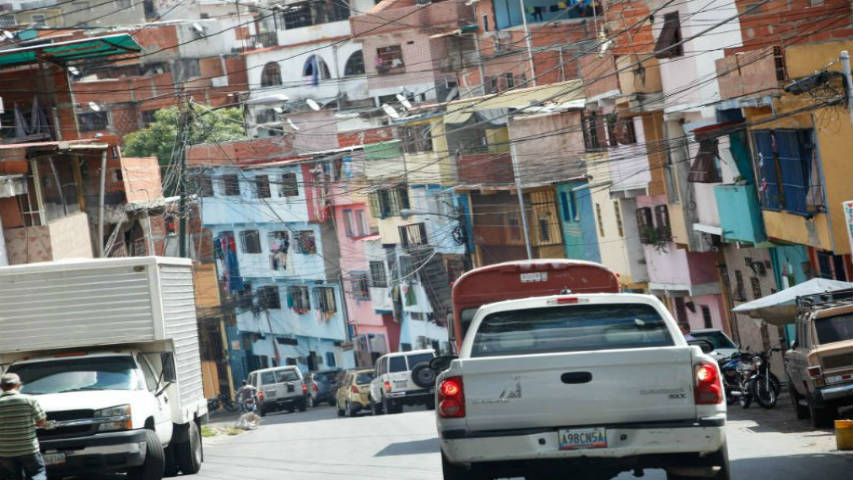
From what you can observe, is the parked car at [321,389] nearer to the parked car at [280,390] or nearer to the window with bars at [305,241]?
the parked car at [280,390]

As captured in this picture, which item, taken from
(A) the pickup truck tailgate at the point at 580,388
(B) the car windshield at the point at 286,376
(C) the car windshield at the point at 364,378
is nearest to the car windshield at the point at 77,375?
(A) the pickup truck tailgate at the point at 580,388

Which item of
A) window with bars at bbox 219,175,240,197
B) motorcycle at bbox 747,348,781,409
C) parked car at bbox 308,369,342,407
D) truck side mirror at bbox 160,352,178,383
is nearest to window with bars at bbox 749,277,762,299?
motorcycle at bbox 747,348,781,409

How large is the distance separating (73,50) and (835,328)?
2555cm

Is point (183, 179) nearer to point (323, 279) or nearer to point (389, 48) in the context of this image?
point (323, 279)

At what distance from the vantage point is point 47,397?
19234 millimetres

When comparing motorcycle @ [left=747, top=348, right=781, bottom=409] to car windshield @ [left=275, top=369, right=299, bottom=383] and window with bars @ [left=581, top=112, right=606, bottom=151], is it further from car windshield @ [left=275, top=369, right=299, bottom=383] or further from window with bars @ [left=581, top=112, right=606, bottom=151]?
car windshield @ [left=275, top=369, right=299, bottom=383]

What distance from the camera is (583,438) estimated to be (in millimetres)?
11219

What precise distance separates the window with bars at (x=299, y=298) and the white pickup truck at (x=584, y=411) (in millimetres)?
72198

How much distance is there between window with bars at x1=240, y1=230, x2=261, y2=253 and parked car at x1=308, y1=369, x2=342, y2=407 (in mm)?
19423

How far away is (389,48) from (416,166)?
2185cm

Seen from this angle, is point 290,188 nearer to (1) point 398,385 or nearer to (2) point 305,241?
(2) point 305,241

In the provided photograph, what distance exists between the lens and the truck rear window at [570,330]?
39.1 ft

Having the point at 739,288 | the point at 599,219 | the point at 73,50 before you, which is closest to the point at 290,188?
the point at 599,219

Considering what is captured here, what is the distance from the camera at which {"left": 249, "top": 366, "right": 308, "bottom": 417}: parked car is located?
5981 cm
